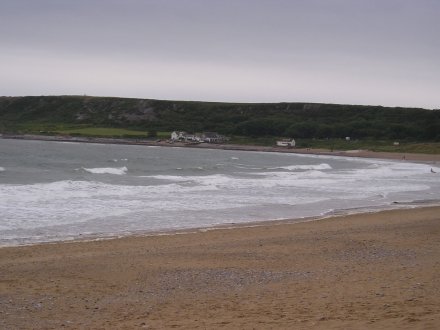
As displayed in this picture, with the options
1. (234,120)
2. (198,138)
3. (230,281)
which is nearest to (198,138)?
(198,138)

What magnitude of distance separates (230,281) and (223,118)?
125 m

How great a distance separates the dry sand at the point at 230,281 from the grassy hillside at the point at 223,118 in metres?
94.2

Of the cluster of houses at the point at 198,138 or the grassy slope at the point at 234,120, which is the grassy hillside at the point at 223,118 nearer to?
the grassy slope at the point at 234,120

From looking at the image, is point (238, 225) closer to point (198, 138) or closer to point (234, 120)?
point (198, 138)

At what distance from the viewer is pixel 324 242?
14.2 metres

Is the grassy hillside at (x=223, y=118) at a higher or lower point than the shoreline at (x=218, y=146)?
higher

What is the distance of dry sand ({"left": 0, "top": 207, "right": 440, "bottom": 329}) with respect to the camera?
7.68m

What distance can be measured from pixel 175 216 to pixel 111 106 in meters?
131

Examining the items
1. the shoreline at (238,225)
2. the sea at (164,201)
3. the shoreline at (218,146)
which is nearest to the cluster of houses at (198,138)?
the shoreline at (218,146)

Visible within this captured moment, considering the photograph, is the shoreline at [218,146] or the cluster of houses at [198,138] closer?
the shoreline at [218,146]

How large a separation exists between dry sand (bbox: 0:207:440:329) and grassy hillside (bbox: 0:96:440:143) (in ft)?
309

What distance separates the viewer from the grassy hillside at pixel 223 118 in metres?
112

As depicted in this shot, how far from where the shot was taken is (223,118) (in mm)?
Answer: 134625

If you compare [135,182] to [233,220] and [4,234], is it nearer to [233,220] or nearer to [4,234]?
[233,220]
